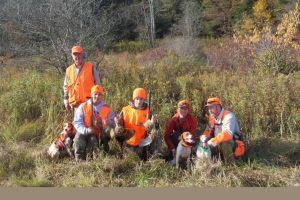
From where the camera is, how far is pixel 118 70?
37.3 ft

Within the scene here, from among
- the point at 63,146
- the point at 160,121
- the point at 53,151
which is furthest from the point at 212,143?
the point at 53,151

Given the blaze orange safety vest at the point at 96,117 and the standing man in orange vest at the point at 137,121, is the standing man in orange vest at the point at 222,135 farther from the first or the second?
the blaze orange safety vest at the point at 96,117

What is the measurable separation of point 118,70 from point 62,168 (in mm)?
4724

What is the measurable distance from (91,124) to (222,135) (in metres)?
1.85

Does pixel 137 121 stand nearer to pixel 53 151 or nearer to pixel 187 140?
pixel 187 140

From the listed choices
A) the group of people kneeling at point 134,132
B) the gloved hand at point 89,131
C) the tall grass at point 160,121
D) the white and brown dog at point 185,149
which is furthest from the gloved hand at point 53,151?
→ the white and brown dog at point 185,149

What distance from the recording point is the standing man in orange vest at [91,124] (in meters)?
7.22

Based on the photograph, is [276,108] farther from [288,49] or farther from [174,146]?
[288,49]

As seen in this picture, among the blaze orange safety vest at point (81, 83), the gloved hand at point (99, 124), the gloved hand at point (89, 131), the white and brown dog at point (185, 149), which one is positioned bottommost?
the white and brown dog at point (185, 149)

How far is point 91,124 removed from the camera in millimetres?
7352

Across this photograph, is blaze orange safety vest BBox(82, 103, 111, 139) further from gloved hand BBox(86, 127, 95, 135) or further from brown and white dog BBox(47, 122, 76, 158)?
brown and white dog BBox(47, 122, 76, 158)

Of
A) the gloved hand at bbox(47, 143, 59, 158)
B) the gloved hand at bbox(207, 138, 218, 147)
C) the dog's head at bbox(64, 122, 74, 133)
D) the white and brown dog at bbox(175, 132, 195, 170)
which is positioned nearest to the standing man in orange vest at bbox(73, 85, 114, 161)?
the dog's head at bbox(64, 122, 74, 133)

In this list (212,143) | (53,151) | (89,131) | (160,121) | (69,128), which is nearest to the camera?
(212,143)

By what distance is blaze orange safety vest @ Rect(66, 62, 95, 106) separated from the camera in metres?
8.01
